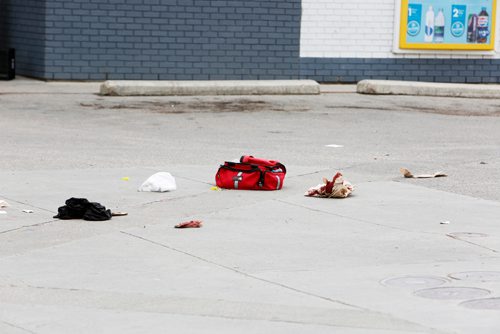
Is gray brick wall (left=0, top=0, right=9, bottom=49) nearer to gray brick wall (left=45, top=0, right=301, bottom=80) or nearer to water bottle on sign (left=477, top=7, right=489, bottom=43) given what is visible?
Answer: gray brick wall (left=45, top=0, right=301, bottom=80)

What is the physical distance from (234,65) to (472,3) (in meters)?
5.67

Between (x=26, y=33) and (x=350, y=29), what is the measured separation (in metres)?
6.95

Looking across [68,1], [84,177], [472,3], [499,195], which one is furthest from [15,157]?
[472,3]

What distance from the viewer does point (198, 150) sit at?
14812 mm

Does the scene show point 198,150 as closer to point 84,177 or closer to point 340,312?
point 84,177

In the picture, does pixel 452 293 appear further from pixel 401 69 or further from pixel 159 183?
pixel 401 69

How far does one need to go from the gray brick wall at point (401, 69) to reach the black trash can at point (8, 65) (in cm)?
615

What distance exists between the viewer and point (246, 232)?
9773 millimetres

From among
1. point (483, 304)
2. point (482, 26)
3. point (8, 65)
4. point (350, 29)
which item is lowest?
point (483, 304)

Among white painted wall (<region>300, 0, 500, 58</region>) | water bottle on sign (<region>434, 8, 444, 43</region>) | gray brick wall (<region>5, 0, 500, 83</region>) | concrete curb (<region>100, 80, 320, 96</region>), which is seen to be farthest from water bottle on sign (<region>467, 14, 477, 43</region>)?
concrete curb (<region>100, 80, 320, 96</region>)

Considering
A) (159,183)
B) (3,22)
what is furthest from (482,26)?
(159,183)

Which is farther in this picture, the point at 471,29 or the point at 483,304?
the point at 471,29

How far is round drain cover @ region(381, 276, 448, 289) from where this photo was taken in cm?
794

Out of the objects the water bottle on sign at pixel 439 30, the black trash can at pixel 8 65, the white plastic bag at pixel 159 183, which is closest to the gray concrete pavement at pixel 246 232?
the white plastic bag at pixel 159 183
